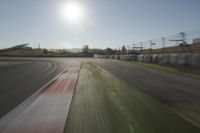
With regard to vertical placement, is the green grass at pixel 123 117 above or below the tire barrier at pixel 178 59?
below

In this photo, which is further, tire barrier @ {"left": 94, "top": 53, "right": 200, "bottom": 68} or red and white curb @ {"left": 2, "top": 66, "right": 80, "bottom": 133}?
tire barrier @ {"left": 94, "top": 53, "right": 200, "bottom": 68}

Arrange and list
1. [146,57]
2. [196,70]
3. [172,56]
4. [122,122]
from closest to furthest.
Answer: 1. [122,122]
2. [196,70]
3. [172,56]
4. [146,57]

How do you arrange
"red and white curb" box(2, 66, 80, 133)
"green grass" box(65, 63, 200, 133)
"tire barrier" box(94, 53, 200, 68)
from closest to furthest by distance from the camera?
"green grass" box(65, 63, 200, 133) → "red and white curb" box(2, 66, 80, 133) → "tire barrier" box(94, 53, 200, 68)

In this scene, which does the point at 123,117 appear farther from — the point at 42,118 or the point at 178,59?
the point at 178,59

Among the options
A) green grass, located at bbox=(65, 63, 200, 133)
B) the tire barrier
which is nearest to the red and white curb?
green grass, located at bbox=(65, 63, 200, 133)

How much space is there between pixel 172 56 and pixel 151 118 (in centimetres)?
1742

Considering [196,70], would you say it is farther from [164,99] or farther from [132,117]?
[132,117]

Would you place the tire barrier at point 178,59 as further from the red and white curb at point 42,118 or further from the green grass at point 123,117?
the red and white curb at point 42,118

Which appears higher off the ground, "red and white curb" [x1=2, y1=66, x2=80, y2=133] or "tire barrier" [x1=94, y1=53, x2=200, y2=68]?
"tire barrier" [x1=94, y1=53, x2=200, y2=68]

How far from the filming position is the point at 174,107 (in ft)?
20.9

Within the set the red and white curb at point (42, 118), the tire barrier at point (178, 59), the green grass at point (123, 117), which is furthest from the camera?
the tire barrier at point (178, 59)

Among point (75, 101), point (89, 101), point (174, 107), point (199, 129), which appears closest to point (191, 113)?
point (174, 107)

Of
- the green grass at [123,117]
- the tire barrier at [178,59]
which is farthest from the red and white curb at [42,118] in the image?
the tire barrier at [178,59]

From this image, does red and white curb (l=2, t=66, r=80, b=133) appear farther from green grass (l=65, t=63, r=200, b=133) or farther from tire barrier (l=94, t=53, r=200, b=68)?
tire barrier (l=94, t=53, r=200, b=68)
